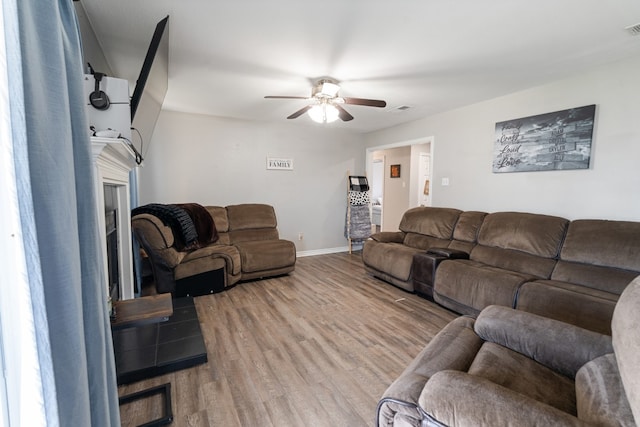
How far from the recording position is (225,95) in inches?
130

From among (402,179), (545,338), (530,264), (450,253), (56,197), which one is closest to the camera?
(56,197)

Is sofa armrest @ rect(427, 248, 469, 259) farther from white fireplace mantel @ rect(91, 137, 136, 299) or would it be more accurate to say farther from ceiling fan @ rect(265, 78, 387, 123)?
white fireplace mantel @ rect(91, 137, 136, 299)

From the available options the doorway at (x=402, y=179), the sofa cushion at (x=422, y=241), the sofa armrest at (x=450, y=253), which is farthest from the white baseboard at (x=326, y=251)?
the sofa armrest at (x=450, y=253)

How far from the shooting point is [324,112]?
294 centimetres

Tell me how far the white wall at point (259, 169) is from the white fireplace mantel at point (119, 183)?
1486 millimetres

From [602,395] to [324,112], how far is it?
277cm

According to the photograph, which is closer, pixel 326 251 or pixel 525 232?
pixel 525 232

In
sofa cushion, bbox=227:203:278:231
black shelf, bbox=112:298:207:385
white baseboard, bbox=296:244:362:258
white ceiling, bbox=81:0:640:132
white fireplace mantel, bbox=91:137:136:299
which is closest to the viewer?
white fireplace mantel, bbox=91:137:136:299

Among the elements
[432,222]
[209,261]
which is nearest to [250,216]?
[209,261]

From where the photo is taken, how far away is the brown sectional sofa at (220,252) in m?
2.98

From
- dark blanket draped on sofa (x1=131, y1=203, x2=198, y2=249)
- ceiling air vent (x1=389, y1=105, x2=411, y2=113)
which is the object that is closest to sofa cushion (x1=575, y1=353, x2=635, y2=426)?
ceiling air vent (x1=389, y1=105, x2=411, y2=113)

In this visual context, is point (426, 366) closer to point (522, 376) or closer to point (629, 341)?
point (522, 376)

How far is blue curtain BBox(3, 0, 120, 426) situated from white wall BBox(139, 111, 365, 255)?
3396 mm

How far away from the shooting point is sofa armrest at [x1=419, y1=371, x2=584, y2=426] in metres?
0.84
